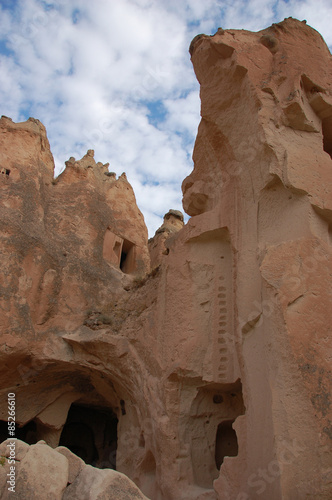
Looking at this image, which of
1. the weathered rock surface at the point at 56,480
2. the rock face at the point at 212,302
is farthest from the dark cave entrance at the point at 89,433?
the weathered rock surface at the point at 56,480

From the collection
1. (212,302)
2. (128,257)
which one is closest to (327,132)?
(212,302)

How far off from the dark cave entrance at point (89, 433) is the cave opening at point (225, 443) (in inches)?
173

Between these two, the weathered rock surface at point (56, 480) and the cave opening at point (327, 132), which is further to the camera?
the cave opening at point (327, 132)

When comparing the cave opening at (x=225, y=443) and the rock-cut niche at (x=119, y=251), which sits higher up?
the rock-cut niche at (x=119, y=251)

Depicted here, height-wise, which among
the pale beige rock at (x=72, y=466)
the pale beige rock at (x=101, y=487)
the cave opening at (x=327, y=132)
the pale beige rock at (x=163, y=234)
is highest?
the pale beige rock at (x=163, y=234)

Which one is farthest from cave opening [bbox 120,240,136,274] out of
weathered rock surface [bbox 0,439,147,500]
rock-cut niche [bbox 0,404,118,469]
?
weathered rock surface [bbox 0,439,147,500]

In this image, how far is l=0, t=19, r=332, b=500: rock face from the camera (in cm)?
388

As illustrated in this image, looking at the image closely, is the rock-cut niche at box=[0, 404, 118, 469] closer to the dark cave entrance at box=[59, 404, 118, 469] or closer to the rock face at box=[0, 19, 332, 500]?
the dark cave entrance at box=[59, 404, 118, 469]

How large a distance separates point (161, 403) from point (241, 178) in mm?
3391

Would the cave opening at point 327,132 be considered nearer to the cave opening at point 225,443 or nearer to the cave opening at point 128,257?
the cave opening at point 225,443

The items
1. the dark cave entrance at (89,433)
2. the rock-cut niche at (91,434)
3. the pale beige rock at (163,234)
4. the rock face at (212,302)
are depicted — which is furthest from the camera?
the pale beige rock at (163,234)

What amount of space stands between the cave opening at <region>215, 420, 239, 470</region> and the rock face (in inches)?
0.7

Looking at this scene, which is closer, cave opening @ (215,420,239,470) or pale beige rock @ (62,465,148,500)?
pale beige rock @ (62,465,148,500)

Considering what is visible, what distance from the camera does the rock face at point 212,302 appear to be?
3.88m
